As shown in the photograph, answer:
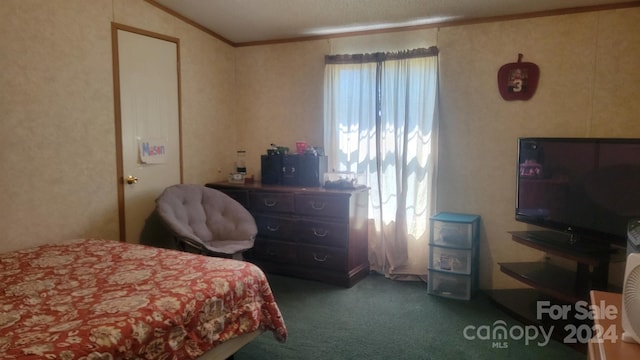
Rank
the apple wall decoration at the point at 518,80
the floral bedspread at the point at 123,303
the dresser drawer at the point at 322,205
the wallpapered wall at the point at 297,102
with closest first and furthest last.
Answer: the floral bedspread at the point at 123,303
the wallpapered wall at the point at 297,102
the apple wall decoration at the point at 518,80
the dresser drawer at the point at 322,205

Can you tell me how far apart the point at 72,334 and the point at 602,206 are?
3.03 metres

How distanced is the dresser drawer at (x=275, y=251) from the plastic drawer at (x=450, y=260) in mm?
1227

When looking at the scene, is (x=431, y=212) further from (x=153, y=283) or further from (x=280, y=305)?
(x=153, y=283)

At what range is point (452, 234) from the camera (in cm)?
345

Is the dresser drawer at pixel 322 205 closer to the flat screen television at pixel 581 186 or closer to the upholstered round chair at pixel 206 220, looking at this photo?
the upholstered round chair at pixel 206 220

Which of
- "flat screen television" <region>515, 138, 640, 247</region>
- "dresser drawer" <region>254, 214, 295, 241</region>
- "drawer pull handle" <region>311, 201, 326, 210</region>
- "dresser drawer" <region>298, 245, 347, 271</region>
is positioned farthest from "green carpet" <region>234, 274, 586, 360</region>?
"flat screen television" <region>515, 138, 640, 247</region>

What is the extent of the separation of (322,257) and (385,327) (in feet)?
3.23

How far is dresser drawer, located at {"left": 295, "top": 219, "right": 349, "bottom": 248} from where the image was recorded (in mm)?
3637

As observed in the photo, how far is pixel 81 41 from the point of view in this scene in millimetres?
3002

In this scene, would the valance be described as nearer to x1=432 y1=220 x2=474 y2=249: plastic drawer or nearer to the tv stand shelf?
x1=432 y1=220 x2=474 y2=249: plastic drawer

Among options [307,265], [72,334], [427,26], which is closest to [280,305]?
[307,265]

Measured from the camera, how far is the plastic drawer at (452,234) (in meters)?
3.37

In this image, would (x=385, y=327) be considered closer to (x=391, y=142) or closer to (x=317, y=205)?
(x=317, y=205)

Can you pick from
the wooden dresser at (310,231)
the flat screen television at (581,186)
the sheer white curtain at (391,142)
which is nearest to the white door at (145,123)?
the wooden dresser at (310,231)
